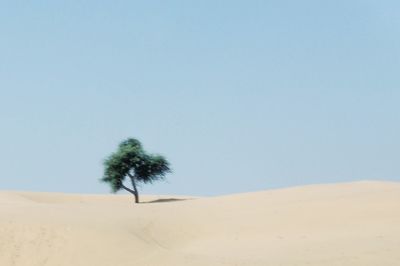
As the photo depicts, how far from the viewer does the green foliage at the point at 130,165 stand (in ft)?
123

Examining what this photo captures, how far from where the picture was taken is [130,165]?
1484 inches

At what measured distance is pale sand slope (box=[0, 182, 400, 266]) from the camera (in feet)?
51.7

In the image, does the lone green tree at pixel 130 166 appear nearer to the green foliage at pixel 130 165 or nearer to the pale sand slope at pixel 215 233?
the green foliage at pixel 130 165

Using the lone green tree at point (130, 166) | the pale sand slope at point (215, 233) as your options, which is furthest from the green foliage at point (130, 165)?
the pale sand slope at point (215, 233)

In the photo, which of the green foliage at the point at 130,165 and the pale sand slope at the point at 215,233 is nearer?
the pale sand slope at the point at 215,233

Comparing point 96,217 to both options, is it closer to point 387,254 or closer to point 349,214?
point 349,214

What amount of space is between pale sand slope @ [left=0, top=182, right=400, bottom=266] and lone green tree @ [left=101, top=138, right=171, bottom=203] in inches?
464

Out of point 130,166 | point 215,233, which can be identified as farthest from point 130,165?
point 215,233

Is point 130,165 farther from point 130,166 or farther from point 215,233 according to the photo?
point 215,233

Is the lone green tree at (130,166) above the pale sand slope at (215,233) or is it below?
above

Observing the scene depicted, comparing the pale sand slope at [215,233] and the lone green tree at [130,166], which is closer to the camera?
the pale sand slope at [215,233]

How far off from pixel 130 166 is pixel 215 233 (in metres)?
17.9

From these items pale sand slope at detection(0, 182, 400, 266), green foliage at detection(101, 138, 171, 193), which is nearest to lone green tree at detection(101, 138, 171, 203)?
green foliage at detection(101, 138, 171, 193)

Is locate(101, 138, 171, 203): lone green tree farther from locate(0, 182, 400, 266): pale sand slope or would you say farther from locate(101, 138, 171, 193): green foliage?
locate(0, 182, 400, 266): pale sand slope
